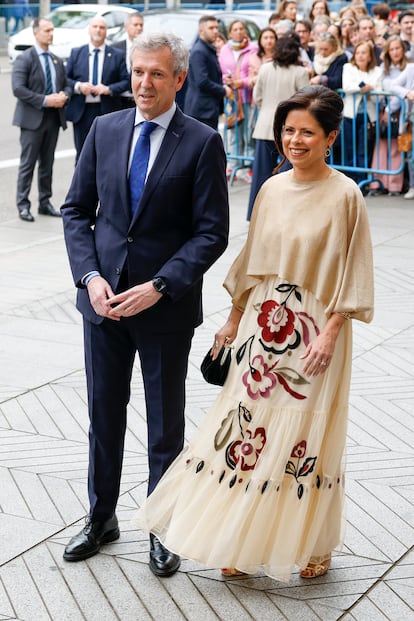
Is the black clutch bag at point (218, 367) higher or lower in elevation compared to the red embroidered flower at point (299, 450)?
higher

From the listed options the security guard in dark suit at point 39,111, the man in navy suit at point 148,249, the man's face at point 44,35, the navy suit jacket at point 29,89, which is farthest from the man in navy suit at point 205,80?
the man in navy suit at point 148,249

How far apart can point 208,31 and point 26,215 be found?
3.10 m

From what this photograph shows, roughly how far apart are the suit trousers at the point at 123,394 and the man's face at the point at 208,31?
8.72 meters

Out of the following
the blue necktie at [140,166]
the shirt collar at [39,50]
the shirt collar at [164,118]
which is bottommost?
the shirt collar at [39,50]

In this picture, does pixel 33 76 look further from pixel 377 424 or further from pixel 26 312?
pixel 377 424

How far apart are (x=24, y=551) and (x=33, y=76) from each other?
7.96 metres

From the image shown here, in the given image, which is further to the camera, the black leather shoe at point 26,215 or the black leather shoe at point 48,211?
the black leather shoe at point 48,211

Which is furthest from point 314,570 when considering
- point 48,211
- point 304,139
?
point 48,211

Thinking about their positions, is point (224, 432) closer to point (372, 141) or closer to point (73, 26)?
point (372, 141)

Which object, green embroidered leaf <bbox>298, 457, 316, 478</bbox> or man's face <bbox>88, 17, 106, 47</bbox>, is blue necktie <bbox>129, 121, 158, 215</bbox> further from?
man's face <bbox>88, 17, 106, 47</bbox>

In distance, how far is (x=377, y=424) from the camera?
5.75m

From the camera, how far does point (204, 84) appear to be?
1234 cm

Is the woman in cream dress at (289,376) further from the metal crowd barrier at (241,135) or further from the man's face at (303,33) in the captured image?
the man's face at (303,33)

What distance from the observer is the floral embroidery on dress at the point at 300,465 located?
12.9 feet
